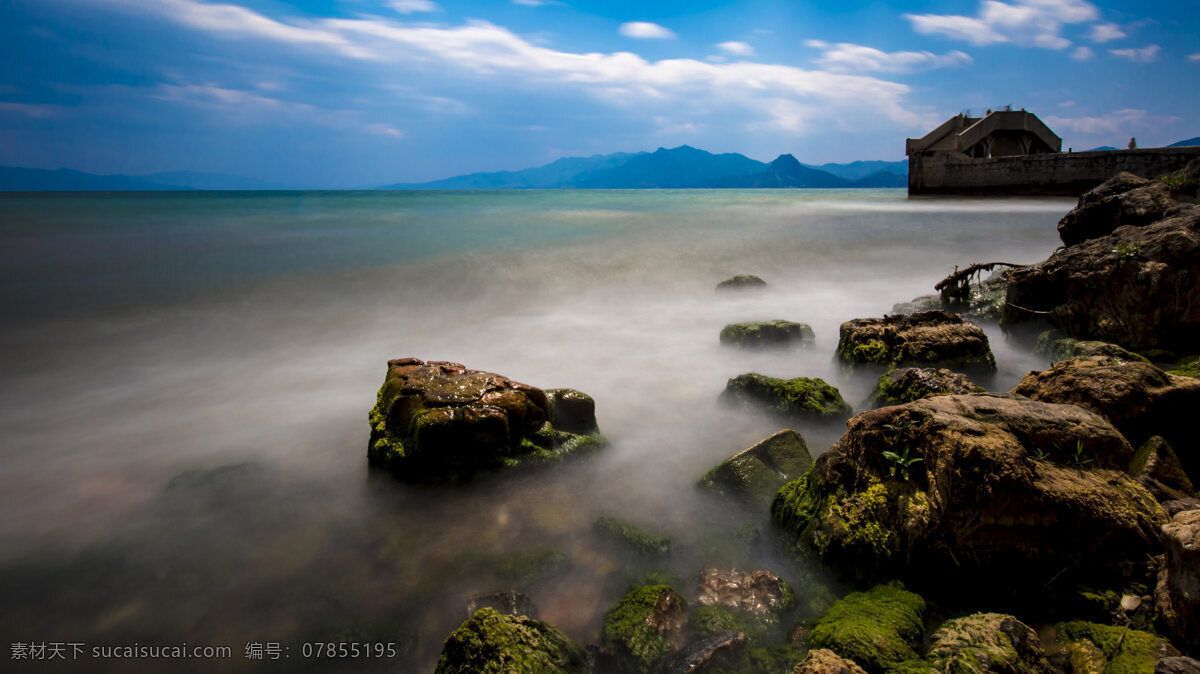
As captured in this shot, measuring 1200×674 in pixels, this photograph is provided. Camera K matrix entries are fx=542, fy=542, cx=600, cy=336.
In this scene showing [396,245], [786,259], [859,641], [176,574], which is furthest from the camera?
[396,245]

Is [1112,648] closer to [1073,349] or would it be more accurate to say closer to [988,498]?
[988,498]

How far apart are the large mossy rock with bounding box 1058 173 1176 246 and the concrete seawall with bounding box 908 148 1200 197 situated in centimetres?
1939

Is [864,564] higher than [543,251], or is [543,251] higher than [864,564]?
[543,251]

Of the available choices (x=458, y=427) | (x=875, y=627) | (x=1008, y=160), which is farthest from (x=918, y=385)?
(x=1008, y=160)

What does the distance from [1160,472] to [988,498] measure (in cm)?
133

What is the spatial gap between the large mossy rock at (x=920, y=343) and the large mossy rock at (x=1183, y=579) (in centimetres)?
414

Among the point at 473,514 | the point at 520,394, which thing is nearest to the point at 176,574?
the point at 473,514

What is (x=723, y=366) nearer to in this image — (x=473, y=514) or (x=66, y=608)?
(x=473, y=514)

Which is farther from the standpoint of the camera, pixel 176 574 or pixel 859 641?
pixel 176 574

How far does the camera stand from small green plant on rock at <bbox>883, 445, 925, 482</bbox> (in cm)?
319

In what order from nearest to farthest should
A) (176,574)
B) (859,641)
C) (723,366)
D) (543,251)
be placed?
(859,641)
(176,574)
(723,366)
(543,251)

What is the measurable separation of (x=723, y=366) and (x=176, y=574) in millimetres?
6359

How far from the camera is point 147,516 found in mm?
4555

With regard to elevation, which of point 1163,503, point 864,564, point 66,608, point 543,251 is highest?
point 543,251
